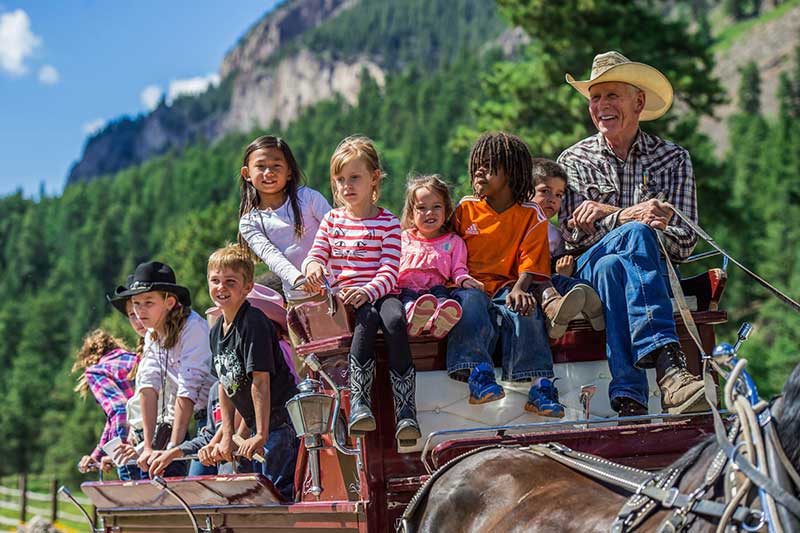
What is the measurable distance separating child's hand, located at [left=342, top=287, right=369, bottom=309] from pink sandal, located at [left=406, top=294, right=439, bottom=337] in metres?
0.24

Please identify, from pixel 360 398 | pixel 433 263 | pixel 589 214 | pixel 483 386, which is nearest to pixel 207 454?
pixel 360 398

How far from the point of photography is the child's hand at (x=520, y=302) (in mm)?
4820

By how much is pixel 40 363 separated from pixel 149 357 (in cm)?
8138

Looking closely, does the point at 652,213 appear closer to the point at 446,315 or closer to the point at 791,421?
the point at 446,315

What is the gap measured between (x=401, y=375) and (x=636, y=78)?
7.28ft

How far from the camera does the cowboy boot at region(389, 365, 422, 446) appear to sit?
446 cm

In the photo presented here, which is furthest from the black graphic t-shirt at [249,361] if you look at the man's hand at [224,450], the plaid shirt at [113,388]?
the plaid shirt at [113,388]

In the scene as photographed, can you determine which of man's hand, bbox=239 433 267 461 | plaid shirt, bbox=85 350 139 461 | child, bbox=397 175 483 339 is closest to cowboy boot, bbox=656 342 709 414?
child, bbox=397 175 483 339

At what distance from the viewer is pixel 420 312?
472 cm

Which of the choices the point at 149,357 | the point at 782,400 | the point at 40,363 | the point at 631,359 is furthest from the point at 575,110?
the point at 40,363

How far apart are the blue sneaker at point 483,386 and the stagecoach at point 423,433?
0.47ft

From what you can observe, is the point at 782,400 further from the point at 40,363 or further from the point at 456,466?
the point at 40,363

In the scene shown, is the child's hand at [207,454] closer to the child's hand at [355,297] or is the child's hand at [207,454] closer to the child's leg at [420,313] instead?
the child's hand at [355,297]

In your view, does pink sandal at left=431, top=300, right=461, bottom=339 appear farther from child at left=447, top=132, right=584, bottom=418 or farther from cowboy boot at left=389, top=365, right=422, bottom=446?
cowboy boot at left=389, top=365, right=422, bottom=446
